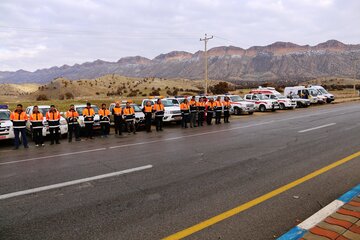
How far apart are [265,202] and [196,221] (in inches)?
54.1

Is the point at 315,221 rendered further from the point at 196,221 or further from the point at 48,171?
the point at 48,171

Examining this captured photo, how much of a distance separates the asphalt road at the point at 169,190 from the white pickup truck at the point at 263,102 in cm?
1859

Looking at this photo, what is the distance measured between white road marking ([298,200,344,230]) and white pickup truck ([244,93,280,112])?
966 inches

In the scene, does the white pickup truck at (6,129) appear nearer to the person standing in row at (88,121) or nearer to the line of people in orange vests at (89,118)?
the line of people in orange vests at (89,118)

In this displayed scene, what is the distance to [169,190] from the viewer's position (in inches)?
234

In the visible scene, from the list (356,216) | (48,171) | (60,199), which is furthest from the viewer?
(48,171)

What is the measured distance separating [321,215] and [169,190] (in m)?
2.69

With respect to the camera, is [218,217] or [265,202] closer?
[218,217]

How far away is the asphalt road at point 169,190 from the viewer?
4.40m

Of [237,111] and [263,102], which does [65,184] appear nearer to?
[237,111]

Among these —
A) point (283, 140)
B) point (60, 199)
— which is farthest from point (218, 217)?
point (283, 140)

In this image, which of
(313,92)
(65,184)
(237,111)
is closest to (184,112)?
(237,111)

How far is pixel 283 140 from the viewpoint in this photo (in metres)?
11.3

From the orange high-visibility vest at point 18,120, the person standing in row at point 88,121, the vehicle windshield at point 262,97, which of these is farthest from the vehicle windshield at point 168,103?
the vehicle windshield at point 262,97
